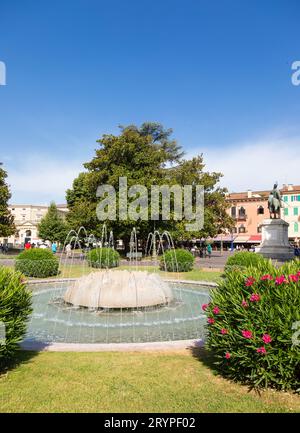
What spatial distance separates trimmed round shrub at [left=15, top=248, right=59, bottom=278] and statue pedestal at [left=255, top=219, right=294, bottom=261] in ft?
67.9

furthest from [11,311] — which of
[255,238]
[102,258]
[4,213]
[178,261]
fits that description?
[255,238]

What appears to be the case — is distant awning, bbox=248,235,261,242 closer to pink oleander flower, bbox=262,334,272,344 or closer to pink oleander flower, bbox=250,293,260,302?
pink oleander flower, bbox=250,293,260,302

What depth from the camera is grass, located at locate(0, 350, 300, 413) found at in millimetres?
4484

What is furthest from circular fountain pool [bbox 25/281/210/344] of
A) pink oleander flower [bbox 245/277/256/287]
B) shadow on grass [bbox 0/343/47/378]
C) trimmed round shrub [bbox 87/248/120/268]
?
trimmed round shrub [bbox 87/248/120/268]

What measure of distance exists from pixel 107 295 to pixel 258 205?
208 feet

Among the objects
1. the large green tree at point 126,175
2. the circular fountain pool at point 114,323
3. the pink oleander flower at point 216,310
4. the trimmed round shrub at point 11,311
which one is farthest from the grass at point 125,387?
the large green tree at point 126,175

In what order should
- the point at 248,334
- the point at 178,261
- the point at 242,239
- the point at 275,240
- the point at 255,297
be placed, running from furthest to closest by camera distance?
1. the point at 242,239
2. the point at 275,240
3. the point at 178,261
4. the point at 255,297
5. the point at 248,334

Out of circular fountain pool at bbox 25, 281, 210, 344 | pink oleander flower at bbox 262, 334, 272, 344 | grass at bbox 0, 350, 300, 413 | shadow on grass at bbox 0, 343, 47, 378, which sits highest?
pink oleander flower at bbox 262, 334, 272, 344

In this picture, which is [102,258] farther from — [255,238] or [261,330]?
[255,238]

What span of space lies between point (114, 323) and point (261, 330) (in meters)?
5.80

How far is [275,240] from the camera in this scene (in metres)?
33.4

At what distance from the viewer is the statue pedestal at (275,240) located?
107ft

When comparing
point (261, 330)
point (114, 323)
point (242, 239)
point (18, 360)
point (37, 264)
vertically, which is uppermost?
point (242, 239)
